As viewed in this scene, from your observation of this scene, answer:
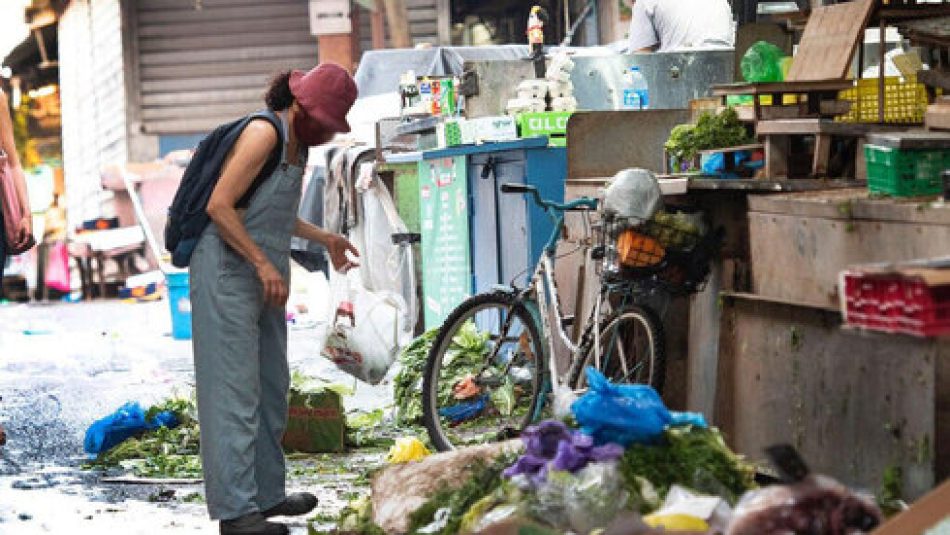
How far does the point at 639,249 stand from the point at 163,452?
3446 millimetres

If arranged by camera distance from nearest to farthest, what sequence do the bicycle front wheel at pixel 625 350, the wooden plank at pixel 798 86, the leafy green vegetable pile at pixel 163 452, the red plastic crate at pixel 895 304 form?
1. the red plastic crate at pixel 895 304
2. the wooden plank at pixel 798 86
3. the bicycle front wheel at pixel 625 350
4. the leafy green vegetable pile at pixel 163 452

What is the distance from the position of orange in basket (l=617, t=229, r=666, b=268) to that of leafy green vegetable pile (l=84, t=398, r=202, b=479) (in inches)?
110

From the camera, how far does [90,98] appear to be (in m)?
30.7

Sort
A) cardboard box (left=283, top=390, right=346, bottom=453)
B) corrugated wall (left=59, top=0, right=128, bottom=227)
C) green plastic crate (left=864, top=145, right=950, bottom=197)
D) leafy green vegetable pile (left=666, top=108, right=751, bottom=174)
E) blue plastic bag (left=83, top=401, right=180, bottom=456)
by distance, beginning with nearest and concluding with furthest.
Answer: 1. green plastic crate (left=864, top=145, right=950, bottom=197)
2. leafy green vegetable pile (left=666, top=108, right=751, bottom=174)
3. cardboard box (left=283, top=390, right=346, bottom=453)
4. blue plastic bag (left=83, top=401, right=180, bottom=456)
5. corrugated wall (left=59, top=0, right=128, bottom=227)

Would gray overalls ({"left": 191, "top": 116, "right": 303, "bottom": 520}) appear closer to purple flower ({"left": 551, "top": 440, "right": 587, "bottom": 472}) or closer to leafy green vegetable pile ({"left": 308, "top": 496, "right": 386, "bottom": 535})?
leafy green vegetable pile ({"left": 308, "top": 496, "right": 386, "bottom": 535})

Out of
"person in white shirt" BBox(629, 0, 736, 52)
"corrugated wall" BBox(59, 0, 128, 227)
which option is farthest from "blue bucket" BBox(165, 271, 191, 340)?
"corrugated wall" BBox(59, 0, 128, 227)

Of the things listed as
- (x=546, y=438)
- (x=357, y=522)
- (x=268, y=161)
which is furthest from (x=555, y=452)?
(x=268, y=161)

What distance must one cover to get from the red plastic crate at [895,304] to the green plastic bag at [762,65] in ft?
12.1

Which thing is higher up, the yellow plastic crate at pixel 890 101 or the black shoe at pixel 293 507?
the yellow plastic crate at pixel 890 101

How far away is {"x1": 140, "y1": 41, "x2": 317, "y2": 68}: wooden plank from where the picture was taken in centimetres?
2694

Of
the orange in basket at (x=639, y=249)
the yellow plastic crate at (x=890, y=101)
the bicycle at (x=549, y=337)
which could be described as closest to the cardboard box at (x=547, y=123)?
the bicycle at (x=549, y=337)

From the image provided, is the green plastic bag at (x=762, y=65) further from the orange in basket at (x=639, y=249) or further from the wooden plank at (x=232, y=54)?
the wooden plank at (x=232, y=54)

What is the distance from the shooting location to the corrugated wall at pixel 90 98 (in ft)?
92.7

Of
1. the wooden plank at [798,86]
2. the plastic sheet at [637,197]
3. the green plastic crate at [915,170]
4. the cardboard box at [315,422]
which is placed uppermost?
the wooden plank at [798,86]
